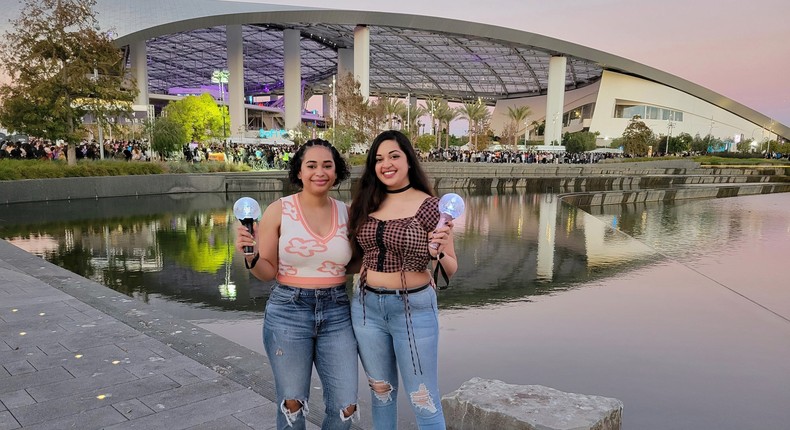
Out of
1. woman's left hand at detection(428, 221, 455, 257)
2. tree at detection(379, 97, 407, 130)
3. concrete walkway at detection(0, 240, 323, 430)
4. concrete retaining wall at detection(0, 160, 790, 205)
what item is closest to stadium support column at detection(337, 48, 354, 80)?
tree at detection(379, 97, 407, 130)

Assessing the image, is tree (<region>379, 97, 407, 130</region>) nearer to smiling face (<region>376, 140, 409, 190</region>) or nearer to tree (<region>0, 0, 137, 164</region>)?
tree (<region>0, 0, 137, 164</region>)

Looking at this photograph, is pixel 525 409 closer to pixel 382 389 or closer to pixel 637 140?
pixel 382 389

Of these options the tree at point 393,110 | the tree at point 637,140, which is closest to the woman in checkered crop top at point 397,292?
the tree at point 393,110

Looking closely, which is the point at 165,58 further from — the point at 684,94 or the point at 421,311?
the point at 421,311

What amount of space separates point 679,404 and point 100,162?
2491 centimetres

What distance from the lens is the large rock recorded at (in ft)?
10.6

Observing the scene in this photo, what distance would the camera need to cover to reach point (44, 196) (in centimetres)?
1997

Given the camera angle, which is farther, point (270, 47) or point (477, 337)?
point (270, 47)

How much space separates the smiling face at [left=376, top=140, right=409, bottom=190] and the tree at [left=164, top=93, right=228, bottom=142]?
55.7 m

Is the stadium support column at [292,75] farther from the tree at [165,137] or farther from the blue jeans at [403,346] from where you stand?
the blue jeans at [403,346]

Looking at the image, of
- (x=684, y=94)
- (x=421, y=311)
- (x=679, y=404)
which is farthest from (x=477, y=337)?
(x=684, y=94)

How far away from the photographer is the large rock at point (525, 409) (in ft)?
10.6

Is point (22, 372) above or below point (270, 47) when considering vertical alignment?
below

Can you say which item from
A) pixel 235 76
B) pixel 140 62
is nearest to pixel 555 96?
pixel 235 76
